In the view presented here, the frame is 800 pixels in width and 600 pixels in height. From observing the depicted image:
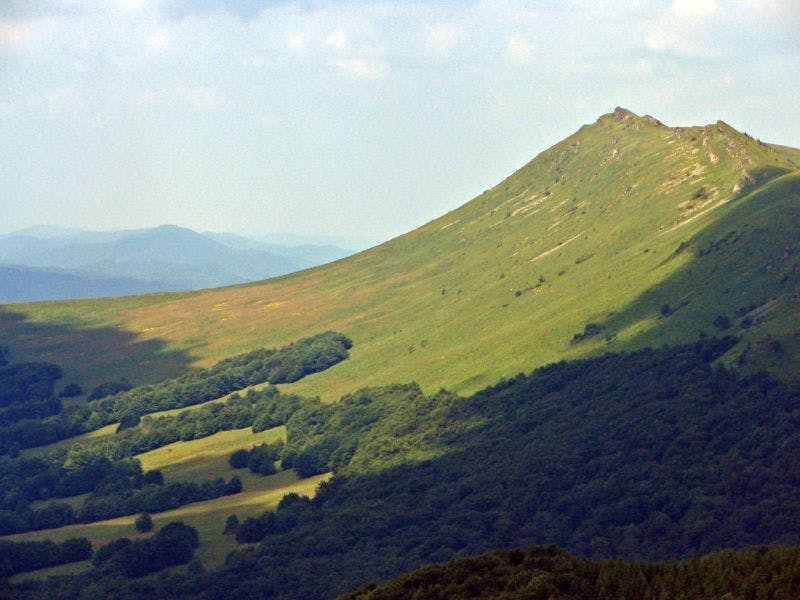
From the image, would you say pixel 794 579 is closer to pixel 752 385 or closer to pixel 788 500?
pixel 788 500

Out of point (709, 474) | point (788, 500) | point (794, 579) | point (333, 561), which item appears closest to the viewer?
point (794, 579)

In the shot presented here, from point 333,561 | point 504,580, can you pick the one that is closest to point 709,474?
point 333,561

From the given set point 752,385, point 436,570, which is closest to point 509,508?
point 752,385

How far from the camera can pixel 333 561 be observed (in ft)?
619

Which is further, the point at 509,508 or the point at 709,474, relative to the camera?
the point at 509,508

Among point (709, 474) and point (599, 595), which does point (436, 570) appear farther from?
point (709, 474)

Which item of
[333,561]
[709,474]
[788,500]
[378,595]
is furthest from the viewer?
[333,561]

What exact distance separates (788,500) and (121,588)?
10404cm

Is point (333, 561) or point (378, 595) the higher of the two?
point (378, 595)

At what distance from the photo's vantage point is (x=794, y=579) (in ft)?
329

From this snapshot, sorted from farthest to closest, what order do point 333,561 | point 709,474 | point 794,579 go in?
point 333,561
point 709,474
point 794,579

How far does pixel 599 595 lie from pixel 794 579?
1667 cm

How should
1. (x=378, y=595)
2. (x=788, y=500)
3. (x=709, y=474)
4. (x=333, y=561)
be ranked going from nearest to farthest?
(x=378, y=595) → (x=788, y=500) → (x=709, y=474) → (x=333, y=561)

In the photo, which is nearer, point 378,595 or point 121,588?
point 378,595
